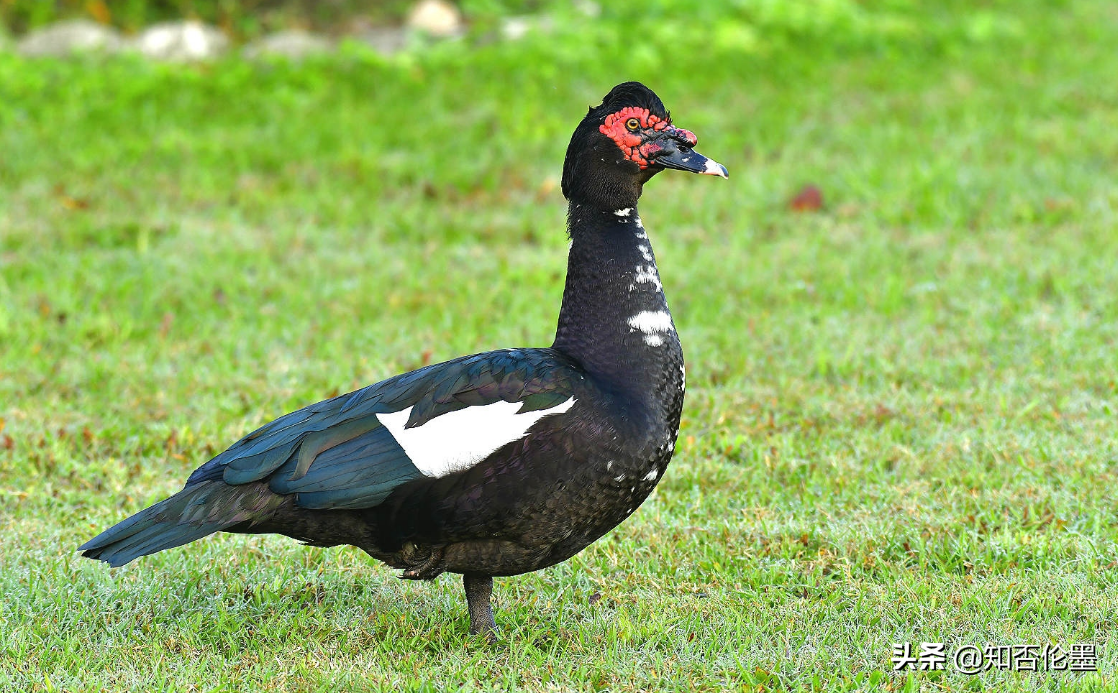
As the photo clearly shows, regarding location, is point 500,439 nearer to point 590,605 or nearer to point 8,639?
point 590,605

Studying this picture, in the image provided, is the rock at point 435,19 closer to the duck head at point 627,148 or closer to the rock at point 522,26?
the rock at point 522,26

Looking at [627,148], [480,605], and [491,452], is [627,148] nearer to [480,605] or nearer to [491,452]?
[491,452]

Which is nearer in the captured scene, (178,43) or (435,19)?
(178,43)

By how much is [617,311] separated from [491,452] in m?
0.61

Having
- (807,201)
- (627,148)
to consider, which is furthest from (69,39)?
(627,148)

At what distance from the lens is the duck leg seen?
4.04m

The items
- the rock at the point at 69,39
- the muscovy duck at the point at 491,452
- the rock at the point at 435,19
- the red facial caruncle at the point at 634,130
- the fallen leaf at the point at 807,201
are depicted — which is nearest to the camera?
the muscovy duck at the point at 491,452

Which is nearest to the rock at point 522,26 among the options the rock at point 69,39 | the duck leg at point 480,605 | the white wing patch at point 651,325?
the rock at point 69,39

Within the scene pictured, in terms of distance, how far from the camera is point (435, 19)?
11.9 meters

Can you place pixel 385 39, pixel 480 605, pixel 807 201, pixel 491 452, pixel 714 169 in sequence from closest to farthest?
pixel 491 452 → pixel 714 169 → pixel 480 605 → pixel 807 201 → pixel 385 39

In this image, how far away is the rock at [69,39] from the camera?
1097 centimetres

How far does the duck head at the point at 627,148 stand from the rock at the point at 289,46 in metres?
7.39

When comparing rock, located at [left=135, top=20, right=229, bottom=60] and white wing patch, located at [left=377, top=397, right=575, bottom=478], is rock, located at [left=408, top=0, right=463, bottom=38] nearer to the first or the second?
rock, located at [left=135, top=20, right=229, bottom=60]

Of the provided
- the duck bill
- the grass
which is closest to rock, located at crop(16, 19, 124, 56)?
the grass
